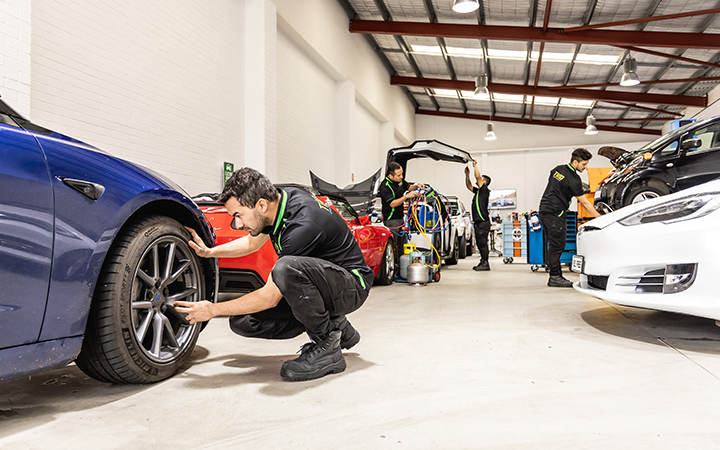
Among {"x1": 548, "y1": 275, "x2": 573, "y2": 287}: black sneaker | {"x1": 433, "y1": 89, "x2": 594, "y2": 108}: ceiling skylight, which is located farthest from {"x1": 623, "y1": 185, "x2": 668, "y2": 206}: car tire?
{"x1": 433, "y1": 89, "x2": 594, "y2": 108}: ceiling skylight

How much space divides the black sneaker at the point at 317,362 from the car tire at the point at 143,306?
48 cm

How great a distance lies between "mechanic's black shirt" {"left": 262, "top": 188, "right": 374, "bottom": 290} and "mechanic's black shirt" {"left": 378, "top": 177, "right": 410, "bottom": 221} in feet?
13.1

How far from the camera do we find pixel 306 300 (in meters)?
2.05

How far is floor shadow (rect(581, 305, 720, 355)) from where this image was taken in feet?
8.97

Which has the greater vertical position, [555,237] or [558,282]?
[555,237]

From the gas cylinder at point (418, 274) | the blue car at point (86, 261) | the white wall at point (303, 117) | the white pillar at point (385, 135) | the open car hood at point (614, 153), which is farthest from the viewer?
the white pillar at point (385, 135)

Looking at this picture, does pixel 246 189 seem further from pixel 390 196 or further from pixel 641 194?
pixel 641 194

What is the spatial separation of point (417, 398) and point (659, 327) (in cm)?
224

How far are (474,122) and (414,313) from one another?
660 inches

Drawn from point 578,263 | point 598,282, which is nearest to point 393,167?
point 578,263

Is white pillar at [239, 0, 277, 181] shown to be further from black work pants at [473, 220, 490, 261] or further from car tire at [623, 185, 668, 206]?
car tire at [623, 185, 668, 206]

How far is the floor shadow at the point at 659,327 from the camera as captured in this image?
8.97 ft

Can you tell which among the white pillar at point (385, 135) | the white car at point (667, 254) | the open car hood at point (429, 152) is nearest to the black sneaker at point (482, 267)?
the open car hood at point (429, 152)

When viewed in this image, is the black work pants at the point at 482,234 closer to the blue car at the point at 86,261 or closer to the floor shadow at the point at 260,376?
the floor shadow at the point at 260,376
